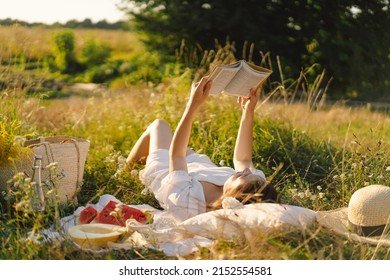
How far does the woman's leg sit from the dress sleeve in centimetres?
76

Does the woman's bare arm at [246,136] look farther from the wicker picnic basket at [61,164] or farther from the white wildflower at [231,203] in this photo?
the wicker picnic basket at [61,164]

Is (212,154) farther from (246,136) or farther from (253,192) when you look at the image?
(253,192)

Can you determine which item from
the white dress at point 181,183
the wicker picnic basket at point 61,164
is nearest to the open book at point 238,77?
the white dress at point 181,183

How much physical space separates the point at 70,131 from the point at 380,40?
6423mm

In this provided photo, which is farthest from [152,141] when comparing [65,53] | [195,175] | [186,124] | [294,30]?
[65,53]

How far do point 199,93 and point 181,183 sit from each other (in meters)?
0.58

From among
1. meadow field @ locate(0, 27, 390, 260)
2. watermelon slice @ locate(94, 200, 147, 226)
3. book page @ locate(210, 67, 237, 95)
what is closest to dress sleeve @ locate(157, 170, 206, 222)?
watermelon slice @ locate(94, 200, 147, 226)

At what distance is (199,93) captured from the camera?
408 centimetres

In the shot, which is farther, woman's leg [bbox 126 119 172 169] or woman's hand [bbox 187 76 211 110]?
woman's leg [bbox 126 119 172 169]

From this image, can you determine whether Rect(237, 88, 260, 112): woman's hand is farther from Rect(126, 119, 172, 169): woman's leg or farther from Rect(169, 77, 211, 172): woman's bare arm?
Rect(126, 119, 172, 169): woman's leg

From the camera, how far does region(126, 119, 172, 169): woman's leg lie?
4.91 metres

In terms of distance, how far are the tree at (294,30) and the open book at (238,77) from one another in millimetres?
6307
